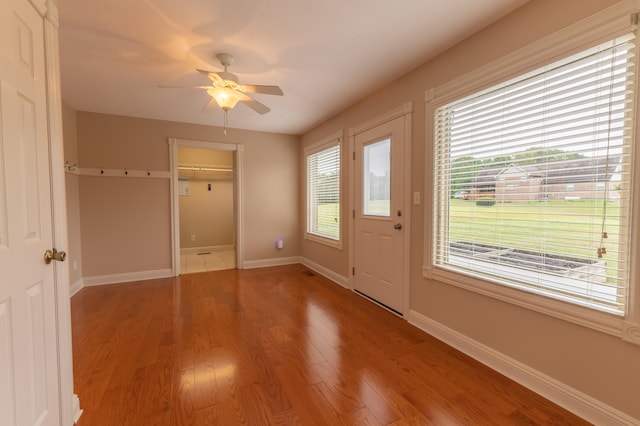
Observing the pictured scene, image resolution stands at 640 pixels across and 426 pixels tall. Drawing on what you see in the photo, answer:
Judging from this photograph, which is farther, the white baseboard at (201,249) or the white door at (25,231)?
the white baseboard at (201,249)

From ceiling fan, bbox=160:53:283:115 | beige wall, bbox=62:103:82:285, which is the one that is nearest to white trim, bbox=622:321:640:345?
ceiling fan, bbox=160:53:283:115

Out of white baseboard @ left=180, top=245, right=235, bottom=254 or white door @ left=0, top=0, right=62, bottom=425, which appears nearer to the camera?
white door @ left=0, top=0, right=62, bottom=425

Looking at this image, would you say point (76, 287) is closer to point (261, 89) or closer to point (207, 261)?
point (207, 261)

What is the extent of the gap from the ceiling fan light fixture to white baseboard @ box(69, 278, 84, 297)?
3158mm

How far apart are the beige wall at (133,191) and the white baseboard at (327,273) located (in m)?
0.99

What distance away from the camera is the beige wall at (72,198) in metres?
3.43

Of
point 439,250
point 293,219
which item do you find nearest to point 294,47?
point 439,250

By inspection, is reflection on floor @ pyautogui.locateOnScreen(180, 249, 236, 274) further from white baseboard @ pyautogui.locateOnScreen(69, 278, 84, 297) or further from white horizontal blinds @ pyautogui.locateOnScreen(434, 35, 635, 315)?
white horizontal blinds @ pyautogui.locateOnScreen(434, 35, 635, 315)

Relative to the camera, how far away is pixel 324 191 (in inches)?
176

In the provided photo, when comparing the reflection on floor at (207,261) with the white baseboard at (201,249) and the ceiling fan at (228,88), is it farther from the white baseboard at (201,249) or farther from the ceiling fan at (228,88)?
the ceiling fan at (228,88)

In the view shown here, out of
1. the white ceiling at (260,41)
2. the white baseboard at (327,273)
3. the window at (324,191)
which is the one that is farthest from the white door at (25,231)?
the window at (324,191)

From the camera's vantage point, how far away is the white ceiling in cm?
181

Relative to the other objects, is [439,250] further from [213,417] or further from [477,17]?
[213,417]

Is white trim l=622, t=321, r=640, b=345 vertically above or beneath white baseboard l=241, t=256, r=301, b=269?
above
